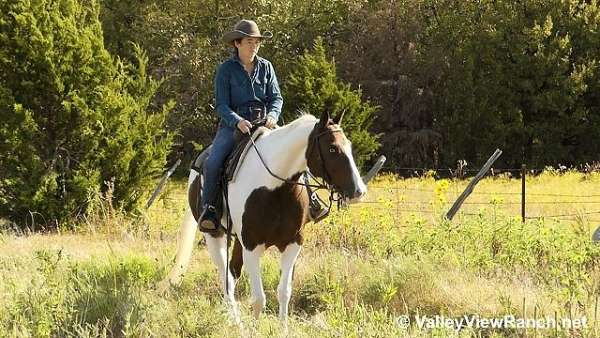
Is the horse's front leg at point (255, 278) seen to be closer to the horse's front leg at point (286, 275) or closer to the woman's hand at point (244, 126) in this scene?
the horse's front leg at point (286, 275)

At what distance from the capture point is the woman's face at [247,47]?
259 inches

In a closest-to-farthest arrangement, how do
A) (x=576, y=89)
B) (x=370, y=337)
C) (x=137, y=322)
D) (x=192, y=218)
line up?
(x=370, y=337) → (x=137, y=322) → (x=192, y=218) → (x=576, y=89)

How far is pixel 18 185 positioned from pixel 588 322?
10.4 metres

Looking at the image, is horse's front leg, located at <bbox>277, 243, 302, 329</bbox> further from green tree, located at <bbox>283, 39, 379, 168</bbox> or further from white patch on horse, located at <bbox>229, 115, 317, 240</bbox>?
green tree, located at <bbox>283, 39, 379, 168</bbox>

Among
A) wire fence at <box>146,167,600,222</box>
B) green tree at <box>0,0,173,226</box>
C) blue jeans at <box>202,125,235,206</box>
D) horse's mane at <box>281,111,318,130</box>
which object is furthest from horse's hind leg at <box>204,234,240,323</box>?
wire fence at <box>146,167,600,222</box>

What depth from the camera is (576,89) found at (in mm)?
29078

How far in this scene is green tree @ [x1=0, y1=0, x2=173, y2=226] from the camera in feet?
40.6

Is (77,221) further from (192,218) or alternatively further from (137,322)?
(137,322)

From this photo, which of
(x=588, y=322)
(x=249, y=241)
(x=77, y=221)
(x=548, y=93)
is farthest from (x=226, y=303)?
(x=548, y=93)

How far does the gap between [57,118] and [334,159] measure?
8709mm

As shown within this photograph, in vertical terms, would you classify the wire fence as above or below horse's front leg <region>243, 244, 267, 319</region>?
below

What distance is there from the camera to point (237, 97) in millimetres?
6672

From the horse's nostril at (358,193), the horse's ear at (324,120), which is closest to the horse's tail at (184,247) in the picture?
the horse's ear at (324,120)

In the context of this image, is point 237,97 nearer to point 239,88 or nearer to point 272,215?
point 239,88
